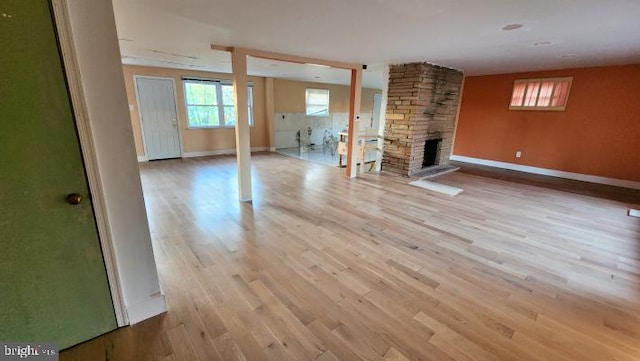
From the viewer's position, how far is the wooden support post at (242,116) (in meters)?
3.72

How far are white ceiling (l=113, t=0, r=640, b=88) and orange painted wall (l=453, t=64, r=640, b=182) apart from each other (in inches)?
34.6

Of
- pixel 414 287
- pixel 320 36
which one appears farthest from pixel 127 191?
pixel 320 36

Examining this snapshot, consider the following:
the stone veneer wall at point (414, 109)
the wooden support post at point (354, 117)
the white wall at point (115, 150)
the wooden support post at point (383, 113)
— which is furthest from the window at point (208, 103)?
the white wall at point (115, 150)

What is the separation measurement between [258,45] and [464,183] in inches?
185

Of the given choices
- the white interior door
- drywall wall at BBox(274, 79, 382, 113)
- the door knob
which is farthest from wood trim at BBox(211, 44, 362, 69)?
drywall wall at BBox(274, 79, 382, 113)

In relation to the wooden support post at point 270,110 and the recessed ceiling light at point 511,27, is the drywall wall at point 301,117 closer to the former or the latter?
the wooden support post at point 270,110

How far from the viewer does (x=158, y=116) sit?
6.73 metres

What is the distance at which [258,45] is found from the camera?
3.66 m

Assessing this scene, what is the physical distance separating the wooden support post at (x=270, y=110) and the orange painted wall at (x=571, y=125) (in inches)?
227

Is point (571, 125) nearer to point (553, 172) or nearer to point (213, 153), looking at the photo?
point (553, 172)

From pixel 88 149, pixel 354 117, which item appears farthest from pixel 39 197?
pixel 354 117

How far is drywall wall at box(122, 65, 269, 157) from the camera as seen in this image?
248 inches

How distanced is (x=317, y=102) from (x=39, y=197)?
30.0 feet

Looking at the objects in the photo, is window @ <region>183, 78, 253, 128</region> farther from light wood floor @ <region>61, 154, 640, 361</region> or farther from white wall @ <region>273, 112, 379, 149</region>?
light wood floor @ <region>61, 154, 640, 361</region>
